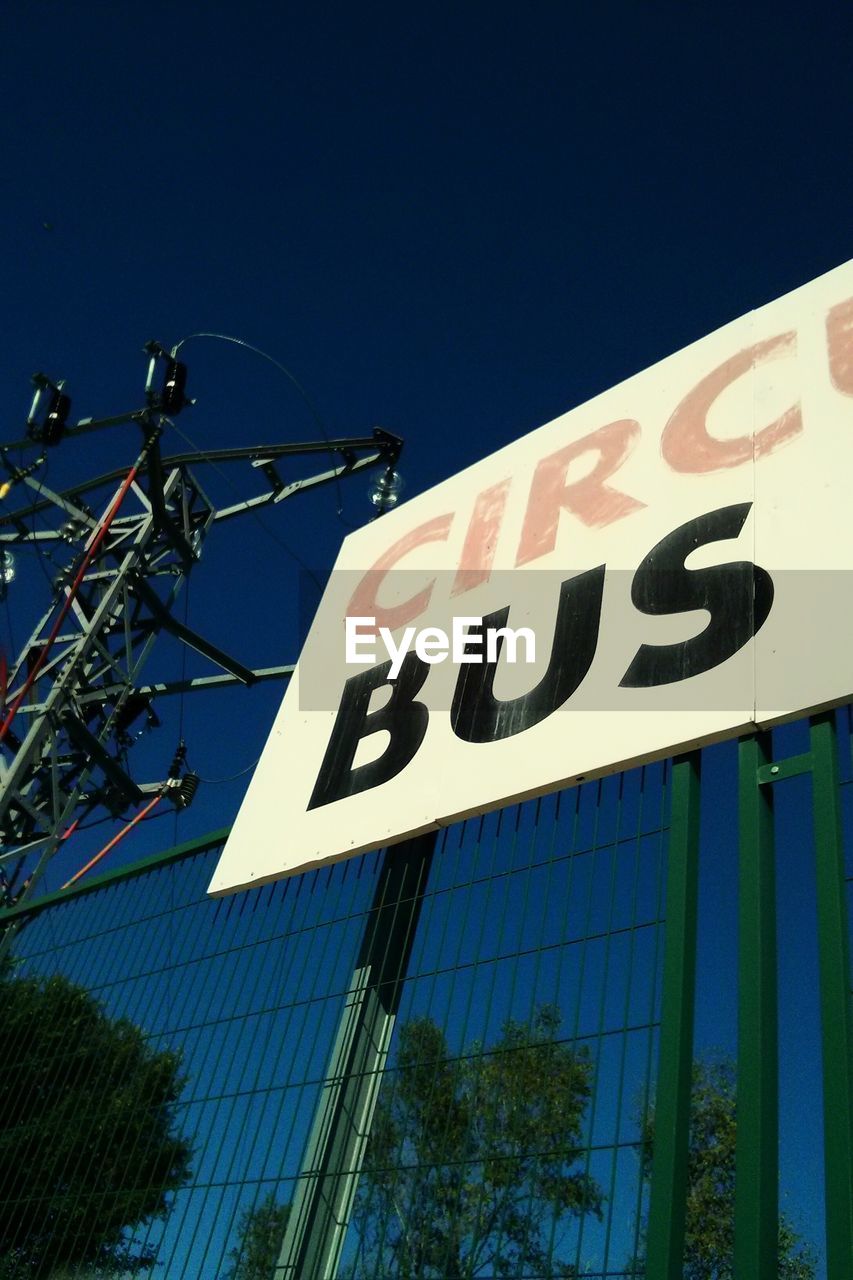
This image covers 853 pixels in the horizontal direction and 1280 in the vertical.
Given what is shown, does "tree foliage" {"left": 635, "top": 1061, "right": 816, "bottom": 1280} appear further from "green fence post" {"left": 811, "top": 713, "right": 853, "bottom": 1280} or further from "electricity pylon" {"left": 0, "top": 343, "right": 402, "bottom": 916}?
"electricity pylon" {"left": 0, "top": 343, "right": 402, "bottom": 916}

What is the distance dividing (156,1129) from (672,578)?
2745mm

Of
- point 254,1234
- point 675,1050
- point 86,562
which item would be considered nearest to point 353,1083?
point 254,1234

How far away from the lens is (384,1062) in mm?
3924

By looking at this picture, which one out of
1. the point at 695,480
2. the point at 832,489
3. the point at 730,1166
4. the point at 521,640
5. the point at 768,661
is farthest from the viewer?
the point at 521,640

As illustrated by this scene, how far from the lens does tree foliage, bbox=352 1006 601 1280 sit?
115 inches

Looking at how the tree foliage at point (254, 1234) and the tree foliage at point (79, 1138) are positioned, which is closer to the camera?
the tree foliage at point (254, 1234)

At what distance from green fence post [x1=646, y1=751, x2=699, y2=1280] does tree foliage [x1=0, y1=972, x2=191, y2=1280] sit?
1858 mm

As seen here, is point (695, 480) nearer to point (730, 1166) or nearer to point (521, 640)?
point (521, 640)

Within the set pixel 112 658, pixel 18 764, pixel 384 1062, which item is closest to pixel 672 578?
pixel 384 1062

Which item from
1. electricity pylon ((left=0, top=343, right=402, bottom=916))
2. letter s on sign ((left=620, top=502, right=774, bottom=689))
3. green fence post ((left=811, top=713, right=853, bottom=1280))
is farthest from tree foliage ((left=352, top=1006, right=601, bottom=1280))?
electricity pylon ((left=0, top=343, right=402, bottom=916))

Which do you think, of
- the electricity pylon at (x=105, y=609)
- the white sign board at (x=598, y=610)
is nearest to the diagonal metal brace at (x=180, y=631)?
the electricity pylon at (x=105, y=609)

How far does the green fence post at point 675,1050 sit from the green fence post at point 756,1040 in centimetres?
14

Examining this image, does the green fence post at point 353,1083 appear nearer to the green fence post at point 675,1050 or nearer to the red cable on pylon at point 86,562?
the green fence post at point 675,1050

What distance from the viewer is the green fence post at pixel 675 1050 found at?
277 cm
